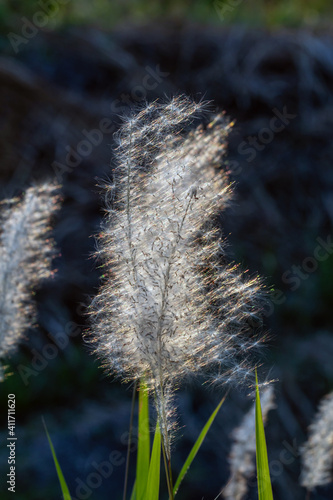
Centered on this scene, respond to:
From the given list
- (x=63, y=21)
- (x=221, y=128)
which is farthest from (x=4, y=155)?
(x=221, y=128)

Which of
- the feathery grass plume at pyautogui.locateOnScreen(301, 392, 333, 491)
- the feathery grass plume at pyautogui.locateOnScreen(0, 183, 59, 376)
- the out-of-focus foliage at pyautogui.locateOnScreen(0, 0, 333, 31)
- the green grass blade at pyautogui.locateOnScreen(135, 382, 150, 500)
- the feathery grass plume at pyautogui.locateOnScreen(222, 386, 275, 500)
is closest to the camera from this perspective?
the green grass blade at pyautogui.locateOnScreen(135, 382, 150, 500)

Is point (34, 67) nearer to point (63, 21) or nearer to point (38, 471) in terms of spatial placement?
point (63, 21)

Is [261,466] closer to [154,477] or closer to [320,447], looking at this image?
[154,477]

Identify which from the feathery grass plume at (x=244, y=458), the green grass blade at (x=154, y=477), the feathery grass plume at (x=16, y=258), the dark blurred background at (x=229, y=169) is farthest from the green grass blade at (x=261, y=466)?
the dark blurred background at (x=229, y=169)

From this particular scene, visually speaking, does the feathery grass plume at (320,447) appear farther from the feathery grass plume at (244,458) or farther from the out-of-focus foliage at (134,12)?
the out-of-focus foliage at (134,12)

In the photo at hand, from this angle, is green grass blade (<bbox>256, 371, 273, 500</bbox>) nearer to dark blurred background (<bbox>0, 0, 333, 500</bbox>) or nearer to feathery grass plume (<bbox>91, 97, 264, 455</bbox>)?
feathery grass plume (<bbox>91, 97, 264, 455</bbox>)

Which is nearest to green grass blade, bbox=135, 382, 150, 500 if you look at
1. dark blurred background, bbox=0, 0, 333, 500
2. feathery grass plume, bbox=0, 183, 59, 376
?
feathery grass plume, bbox=0, 183, 59, 376

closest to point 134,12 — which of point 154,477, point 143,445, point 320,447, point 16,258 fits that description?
point 16,258
